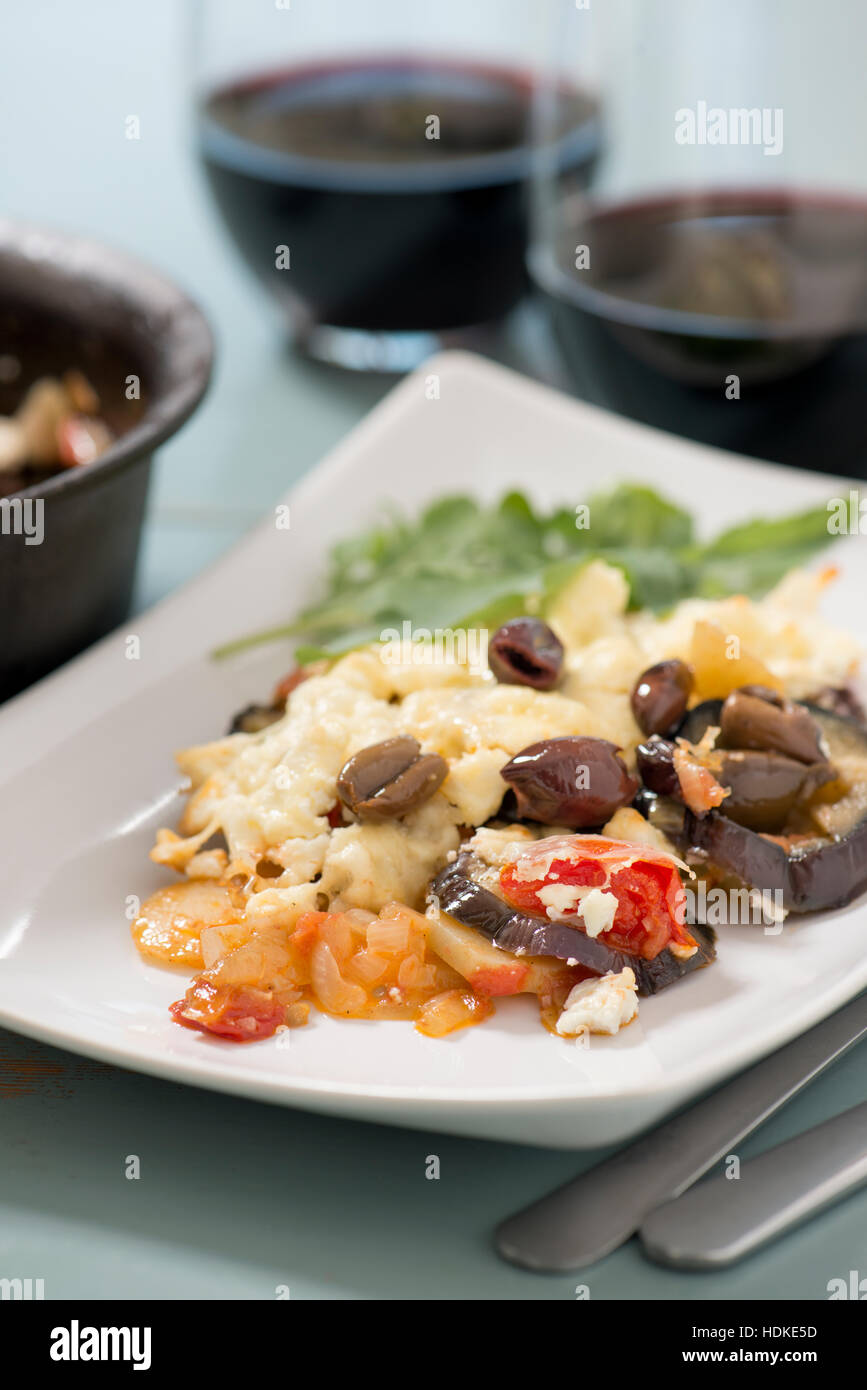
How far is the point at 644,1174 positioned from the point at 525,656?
71 cm

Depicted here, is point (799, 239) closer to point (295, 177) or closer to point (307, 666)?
point (295, 177)

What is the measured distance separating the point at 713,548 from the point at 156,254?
97.8 inches

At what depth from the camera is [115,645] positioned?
221cm

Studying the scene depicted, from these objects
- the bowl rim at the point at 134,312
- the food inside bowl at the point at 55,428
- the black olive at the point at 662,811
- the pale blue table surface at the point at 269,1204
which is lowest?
the pale blue table surface at the point at 269,1204

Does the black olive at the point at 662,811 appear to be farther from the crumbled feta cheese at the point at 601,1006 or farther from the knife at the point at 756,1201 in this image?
the knife at the point at 756,1201

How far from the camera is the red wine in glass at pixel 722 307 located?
9.30 feet

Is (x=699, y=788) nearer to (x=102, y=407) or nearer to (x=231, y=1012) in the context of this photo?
(x=231, y=1012)

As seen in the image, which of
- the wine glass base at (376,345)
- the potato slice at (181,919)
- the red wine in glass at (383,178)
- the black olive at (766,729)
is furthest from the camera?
the wine glass base at (376,345)

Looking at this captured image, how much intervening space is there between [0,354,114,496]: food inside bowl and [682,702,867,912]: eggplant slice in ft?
4.48

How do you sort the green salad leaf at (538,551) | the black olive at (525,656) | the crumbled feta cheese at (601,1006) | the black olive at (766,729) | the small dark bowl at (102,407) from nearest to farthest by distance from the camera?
1. the crumbled feta cheese at (601,1006)
2. the black olive at (766,729)
3. the black olive at (525,656)
4. the small dark bowl at (102,407)
5. the green salad leaf at (538,551)

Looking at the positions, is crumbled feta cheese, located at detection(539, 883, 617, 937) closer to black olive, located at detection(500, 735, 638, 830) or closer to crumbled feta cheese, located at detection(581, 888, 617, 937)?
crumbled feta cheese, located at detection(581, 888, 617, 937)

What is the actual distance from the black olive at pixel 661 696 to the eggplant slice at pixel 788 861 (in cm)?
15

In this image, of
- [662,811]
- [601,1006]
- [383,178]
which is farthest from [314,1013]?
[383,178]

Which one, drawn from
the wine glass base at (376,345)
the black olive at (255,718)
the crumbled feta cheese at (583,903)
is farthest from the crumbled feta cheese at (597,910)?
the wine glass base at (376,345)
